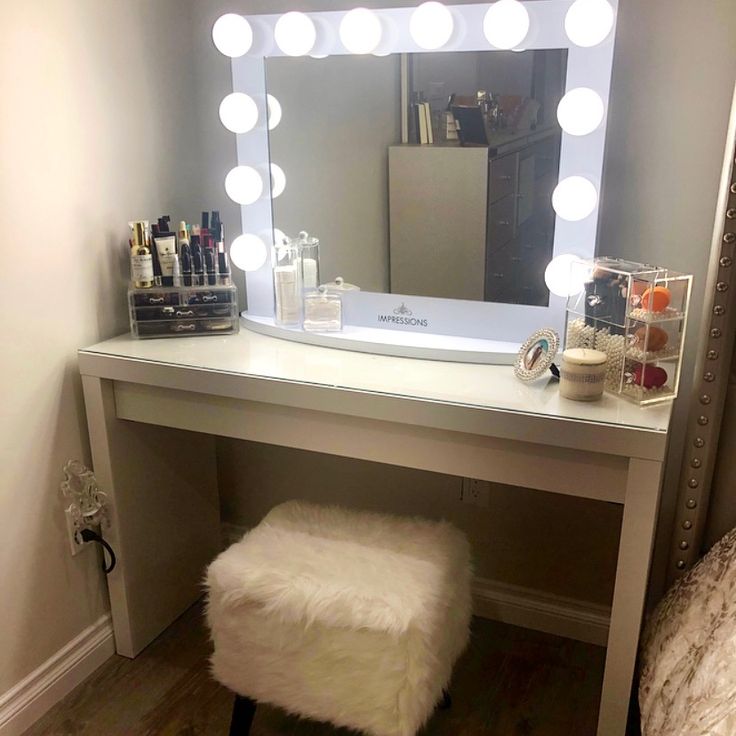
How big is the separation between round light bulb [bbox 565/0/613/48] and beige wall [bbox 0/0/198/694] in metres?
0.87

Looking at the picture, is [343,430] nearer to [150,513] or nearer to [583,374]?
[583,374]

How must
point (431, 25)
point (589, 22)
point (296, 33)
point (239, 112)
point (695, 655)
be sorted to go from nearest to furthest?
point (695, 655) < point (589, 22) < point (431, 25) < point (296, 33) < point (239, 112)

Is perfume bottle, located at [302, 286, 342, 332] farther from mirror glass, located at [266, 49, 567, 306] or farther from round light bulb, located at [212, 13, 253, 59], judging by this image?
round light bulb, located at [212, 13, 253, 59]

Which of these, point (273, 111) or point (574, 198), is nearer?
point (574, 198)

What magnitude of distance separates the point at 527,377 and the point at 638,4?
0.68m

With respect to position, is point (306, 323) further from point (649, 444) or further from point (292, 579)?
point (649, 444)

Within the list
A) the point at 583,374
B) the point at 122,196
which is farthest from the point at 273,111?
the point at 583,374

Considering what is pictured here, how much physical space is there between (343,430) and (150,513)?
0.63 m

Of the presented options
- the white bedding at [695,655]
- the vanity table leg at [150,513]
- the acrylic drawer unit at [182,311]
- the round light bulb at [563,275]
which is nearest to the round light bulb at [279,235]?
the acrylic drawer unit at [182,311]

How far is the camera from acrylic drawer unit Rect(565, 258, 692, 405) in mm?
1222

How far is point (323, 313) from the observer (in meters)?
1.60

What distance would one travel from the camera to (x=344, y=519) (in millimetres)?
1443

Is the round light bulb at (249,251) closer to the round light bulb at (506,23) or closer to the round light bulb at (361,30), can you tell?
the round light bulb at (361,30)

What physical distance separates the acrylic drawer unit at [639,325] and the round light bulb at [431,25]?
50cm
